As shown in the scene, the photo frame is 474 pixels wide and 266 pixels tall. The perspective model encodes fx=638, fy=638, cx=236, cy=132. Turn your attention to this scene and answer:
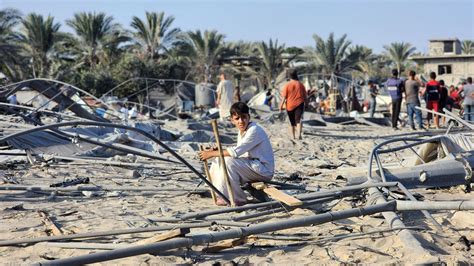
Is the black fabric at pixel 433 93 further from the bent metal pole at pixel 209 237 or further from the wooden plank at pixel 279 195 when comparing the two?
the bent metal pole at pixel 209 237

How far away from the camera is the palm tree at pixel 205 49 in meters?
36.8

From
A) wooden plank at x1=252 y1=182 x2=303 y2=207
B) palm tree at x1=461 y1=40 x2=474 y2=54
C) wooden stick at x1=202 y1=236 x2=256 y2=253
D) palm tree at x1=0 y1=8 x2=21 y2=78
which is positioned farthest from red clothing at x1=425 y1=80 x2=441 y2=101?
palm tree at x1=461 y1=40 x2=474 y2=54

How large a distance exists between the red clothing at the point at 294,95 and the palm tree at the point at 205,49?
933 inches

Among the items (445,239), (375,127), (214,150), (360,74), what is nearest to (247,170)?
(214,150)

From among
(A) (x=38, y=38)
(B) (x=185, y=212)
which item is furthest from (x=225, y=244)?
→ (A) (x=38, y=38)

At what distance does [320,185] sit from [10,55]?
22063mm

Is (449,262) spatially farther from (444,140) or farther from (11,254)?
(444,140)

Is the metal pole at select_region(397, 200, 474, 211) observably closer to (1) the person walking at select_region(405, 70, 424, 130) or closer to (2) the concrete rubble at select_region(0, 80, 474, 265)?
(2) the concrete rubble at select_region(0, 80, 474, 265)

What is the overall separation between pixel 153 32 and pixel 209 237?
3370cm

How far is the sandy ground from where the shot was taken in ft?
13.8

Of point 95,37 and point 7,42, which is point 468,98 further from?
point 95,37

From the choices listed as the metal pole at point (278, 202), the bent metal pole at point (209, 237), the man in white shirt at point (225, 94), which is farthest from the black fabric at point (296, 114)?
the bent metal pole at point (209, 237)

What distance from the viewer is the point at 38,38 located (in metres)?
32.6

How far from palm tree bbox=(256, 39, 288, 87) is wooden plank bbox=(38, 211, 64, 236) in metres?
32.0
